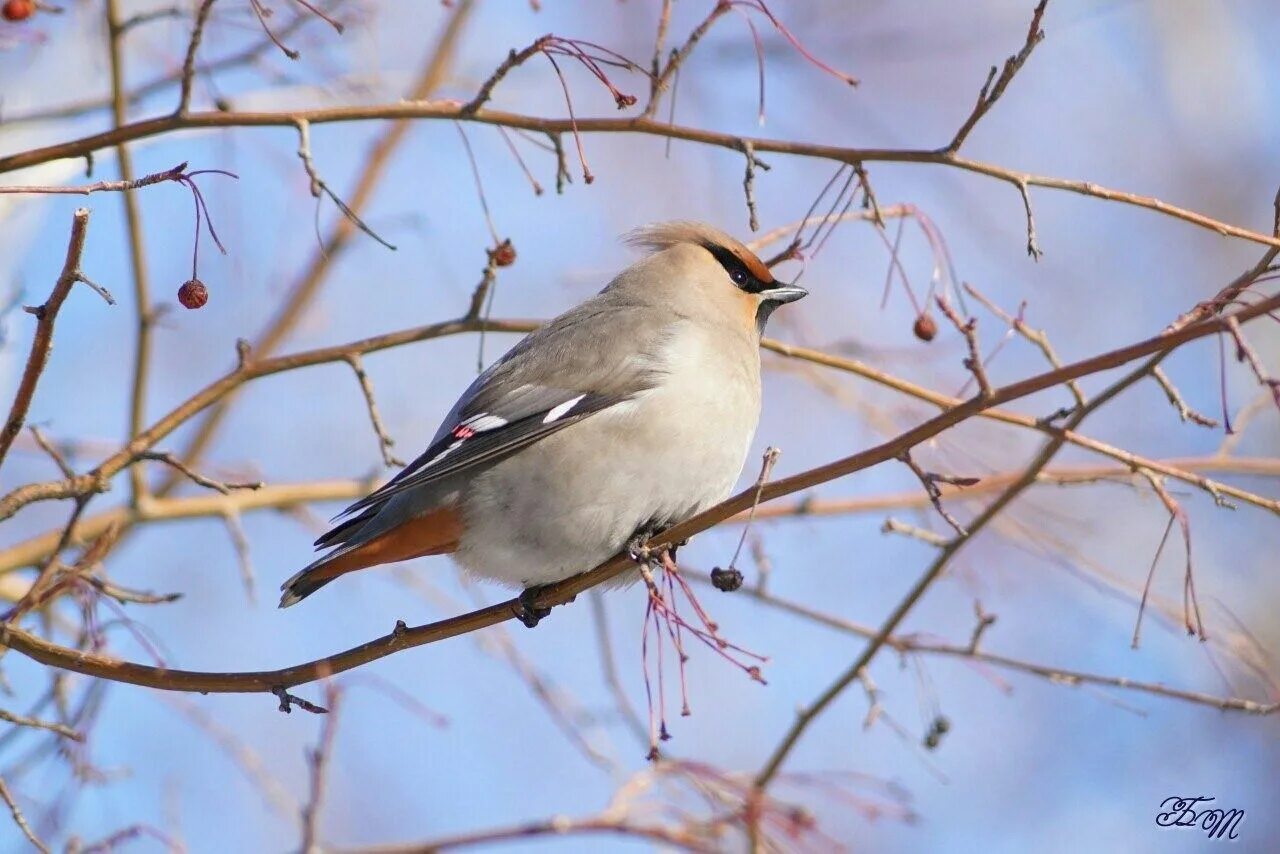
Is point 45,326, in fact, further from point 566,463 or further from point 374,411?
point 566,463

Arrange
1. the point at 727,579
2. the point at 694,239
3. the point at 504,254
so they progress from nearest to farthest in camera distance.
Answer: the point at 727,579 → the point at 504,254 → the point at 694,239

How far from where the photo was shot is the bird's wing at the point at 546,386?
380cm

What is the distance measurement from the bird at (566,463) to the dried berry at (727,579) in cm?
79

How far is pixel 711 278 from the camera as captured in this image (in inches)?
179

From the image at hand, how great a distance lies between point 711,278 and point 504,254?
43.7 inches

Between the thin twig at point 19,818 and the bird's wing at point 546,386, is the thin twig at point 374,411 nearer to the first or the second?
the bird's wing at point 546,386

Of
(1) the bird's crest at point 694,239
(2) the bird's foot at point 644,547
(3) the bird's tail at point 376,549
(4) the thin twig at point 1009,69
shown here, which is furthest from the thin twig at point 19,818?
(1) the bird's crest at point 694,239

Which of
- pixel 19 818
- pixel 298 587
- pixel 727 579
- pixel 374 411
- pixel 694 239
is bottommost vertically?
pixel 19 818

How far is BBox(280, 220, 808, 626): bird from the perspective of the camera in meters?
3.69

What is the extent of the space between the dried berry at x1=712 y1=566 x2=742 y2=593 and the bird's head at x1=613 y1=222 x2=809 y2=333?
5.01ft

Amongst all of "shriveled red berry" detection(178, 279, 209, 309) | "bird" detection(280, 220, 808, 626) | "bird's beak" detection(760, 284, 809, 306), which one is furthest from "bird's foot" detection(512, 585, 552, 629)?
"bird's beak" detection(760, 284, 809, 306)

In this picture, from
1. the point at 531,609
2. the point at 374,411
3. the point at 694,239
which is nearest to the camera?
the point at 374,411

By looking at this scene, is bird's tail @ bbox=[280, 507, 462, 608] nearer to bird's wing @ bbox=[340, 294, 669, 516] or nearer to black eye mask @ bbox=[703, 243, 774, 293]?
bird's wing @ bbox=[340, 294, 669, 516]

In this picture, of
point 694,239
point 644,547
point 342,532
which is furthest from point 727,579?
point 694,239
